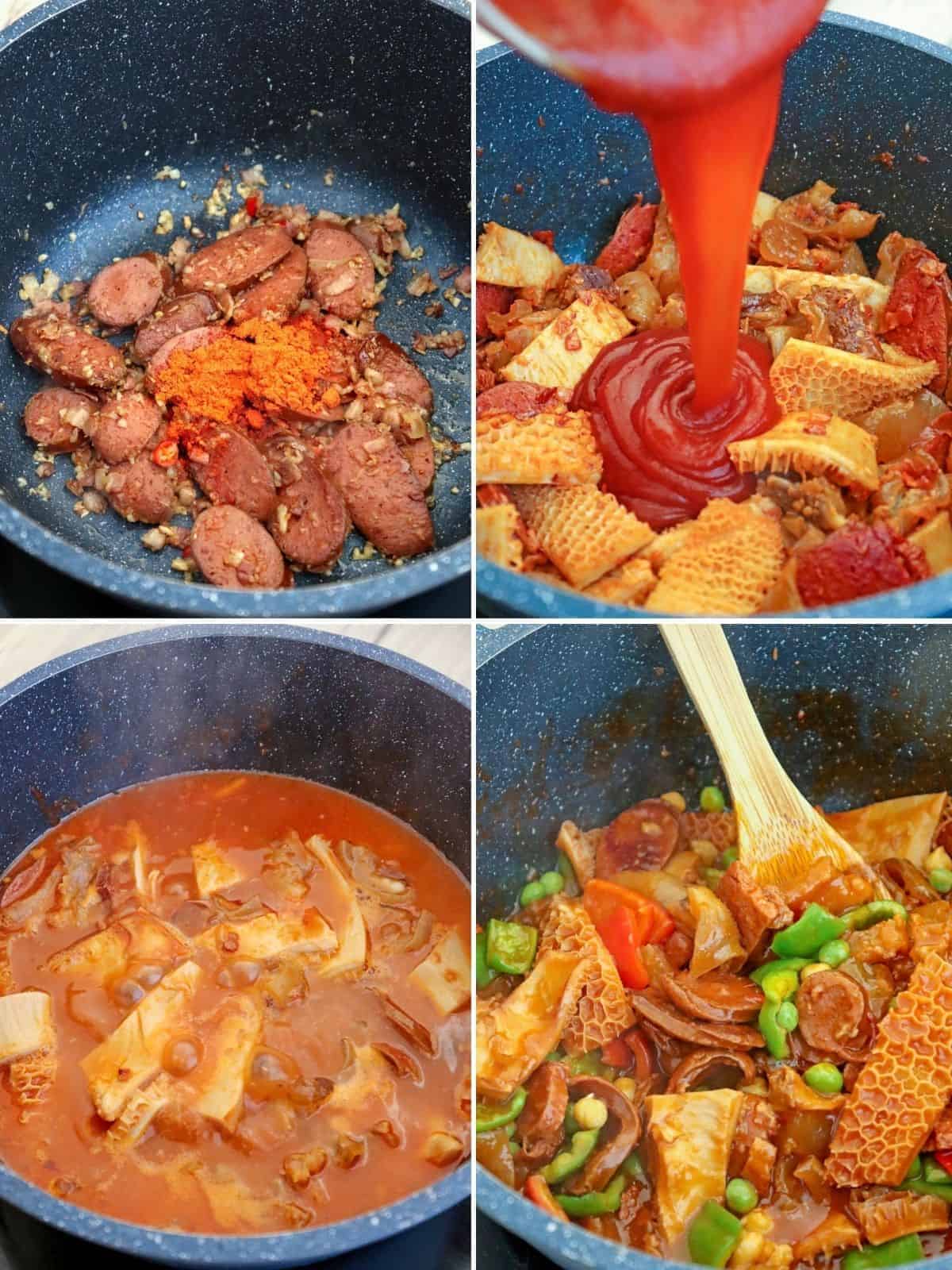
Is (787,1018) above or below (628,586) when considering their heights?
below

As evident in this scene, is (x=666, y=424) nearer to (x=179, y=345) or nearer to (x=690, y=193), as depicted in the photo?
(x=690, y=193)

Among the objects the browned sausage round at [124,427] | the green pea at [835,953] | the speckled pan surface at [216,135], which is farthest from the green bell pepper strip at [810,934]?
the browned sausage round at [124,427]

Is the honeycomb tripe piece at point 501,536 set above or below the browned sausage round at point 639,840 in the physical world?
above

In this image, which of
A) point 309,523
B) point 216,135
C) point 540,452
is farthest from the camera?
point 216,135

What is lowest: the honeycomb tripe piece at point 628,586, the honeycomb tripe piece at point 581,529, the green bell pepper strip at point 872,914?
the green bell pepper strip at point 872,914

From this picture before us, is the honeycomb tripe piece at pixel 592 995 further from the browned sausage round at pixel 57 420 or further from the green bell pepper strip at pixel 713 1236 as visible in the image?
the browned sausage round at pixel 57 420

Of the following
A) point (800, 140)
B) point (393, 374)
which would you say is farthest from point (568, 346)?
point (800, 140)

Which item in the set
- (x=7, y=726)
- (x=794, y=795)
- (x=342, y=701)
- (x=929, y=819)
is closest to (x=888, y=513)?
(x=794, y=795)
